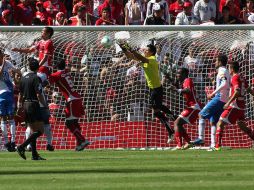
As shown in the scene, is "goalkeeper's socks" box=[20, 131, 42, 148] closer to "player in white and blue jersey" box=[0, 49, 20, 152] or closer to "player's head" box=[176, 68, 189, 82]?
"player in white and blue jersey" box=[0, 49, 20, 152]

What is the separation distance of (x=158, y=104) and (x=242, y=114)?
201 cm

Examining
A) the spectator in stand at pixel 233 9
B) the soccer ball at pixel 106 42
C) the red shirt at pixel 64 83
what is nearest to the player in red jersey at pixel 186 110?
the soccer ball at pixel 106 42

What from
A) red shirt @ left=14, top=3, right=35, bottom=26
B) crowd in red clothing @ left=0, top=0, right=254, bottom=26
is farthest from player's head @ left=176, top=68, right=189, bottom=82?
red shirt @ left=14, top=3, right=35, bottom=26

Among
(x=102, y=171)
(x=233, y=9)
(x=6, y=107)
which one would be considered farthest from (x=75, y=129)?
(x=233, y=9)

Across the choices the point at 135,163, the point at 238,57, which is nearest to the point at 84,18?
the point at 238,57

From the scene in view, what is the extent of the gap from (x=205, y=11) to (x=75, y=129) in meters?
7.06

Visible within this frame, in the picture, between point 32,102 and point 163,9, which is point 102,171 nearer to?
point 32,102

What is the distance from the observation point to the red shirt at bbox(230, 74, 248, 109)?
74.2ft

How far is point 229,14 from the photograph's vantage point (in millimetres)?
29062

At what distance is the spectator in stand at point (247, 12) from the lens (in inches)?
1159

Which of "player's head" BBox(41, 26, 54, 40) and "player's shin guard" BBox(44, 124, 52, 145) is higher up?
"player's head" BBox(41, 26, 54, 40)

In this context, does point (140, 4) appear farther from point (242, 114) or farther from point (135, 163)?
point (135, 163)

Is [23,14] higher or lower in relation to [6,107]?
higher

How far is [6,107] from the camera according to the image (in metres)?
23.6
